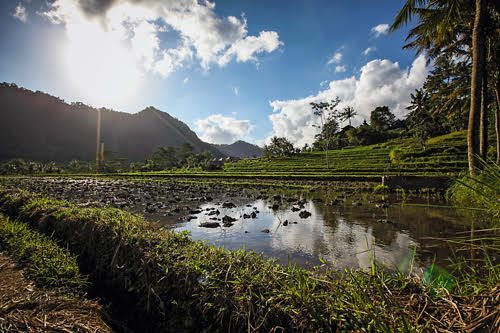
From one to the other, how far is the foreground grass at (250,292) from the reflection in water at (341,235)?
5.63 feet

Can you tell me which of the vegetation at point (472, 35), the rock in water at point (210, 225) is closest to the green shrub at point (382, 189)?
the vegetation at point (472, 35)

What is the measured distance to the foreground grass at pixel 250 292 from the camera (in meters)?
1.33

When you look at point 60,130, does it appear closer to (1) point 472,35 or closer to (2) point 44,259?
(2) point 44,259

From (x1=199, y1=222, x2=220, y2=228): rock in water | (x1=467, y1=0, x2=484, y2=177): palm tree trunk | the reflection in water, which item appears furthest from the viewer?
(x1=467, y1=0, x2=484, y2=177): palm tree trunk

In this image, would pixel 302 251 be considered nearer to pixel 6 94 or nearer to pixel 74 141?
pixel 74 141

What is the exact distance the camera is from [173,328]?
223cm

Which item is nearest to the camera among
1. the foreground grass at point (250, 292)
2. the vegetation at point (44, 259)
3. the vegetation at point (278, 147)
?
the foreground grass at point (250, 292)

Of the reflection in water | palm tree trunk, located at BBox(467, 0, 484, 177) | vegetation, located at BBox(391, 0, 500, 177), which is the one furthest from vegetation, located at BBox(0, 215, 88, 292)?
palm tree trunk, located at BBox(467, 0, 484, 177)

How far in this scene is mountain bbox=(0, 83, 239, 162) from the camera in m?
97.8

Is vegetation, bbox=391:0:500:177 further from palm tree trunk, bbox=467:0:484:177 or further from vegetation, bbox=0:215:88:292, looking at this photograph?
vegetation, bbox=0:215:88:292

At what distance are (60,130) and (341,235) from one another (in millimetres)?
153094

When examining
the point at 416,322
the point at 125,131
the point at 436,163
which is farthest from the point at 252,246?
the point at 125,131

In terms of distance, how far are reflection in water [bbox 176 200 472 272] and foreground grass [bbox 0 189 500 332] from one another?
1716 millimetres

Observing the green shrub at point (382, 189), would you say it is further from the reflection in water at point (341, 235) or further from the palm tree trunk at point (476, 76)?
the reflection in water at point (341, 235)
